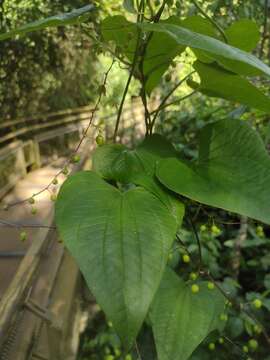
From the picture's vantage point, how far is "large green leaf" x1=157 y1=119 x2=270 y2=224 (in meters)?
0.68

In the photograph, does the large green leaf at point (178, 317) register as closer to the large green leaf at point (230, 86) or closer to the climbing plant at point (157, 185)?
the climbing plant at point (157, 185)

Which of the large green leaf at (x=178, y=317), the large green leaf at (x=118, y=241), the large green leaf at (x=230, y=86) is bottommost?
the large green leaf at (x=178, y=317)

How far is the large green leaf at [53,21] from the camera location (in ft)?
2.07

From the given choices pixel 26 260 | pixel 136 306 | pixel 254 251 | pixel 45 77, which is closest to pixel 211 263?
pixel 254 251

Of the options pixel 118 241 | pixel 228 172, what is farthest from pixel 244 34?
pixel 118 241

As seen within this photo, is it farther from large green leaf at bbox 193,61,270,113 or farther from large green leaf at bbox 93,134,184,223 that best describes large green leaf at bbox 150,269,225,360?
large green leaf at bbox 193,61,270,113

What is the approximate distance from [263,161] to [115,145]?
0.25m

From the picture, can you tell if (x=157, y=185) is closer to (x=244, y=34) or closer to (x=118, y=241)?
(x=118, y=241)

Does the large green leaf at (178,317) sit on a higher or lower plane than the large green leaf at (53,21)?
lower

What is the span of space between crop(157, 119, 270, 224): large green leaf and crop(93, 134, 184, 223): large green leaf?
24 mm

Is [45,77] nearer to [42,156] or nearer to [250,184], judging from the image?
[42,156]

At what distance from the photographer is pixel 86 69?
9.00 meters

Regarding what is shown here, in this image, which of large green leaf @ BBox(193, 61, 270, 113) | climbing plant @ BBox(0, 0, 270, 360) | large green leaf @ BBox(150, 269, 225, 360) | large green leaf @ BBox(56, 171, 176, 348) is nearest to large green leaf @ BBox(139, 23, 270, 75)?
climbing plant @ BBox(0, 0, 270, 360)

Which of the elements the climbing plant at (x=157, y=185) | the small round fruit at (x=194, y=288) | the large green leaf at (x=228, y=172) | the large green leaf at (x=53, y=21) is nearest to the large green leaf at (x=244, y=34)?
the climbing plant at (x=157, y=185)
